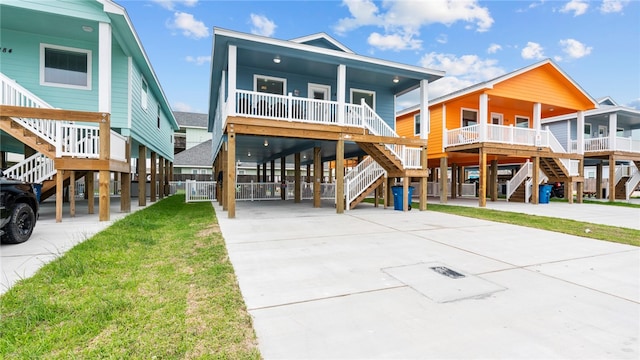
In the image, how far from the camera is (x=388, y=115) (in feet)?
50.4

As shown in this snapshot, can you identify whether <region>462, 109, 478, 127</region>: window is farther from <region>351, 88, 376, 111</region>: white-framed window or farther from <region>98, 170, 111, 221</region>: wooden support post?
<region>98, 170, 111, 221</region>: wooden support post

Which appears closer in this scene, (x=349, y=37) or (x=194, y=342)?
(x=194, y=342)

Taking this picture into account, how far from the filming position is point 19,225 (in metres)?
5.75

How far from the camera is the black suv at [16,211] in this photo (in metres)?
5.36

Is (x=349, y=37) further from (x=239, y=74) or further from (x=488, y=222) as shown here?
(x=488, y=222)

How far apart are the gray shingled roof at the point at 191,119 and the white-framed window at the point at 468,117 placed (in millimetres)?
31691

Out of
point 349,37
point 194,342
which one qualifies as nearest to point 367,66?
point 194,342

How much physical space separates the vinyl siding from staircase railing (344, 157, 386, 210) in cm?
1015

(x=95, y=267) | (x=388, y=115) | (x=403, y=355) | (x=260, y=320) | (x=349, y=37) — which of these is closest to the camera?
(x=403, y=355)

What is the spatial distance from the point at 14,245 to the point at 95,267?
2.67 meters

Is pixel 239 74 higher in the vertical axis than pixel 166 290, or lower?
higher

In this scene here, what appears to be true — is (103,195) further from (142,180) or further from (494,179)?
(494,179)

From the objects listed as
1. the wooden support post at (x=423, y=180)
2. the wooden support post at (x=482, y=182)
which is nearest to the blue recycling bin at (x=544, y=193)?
the wooden support post at (x=482, y=182)

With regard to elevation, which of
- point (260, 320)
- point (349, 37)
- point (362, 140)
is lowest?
point (260, 320)
